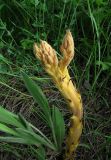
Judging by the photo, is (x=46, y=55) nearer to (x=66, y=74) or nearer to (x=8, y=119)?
(x=66, y=74)

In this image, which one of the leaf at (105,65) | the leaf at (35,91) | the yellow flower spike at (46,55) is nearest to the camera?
the yellow flower spike at (46,55)

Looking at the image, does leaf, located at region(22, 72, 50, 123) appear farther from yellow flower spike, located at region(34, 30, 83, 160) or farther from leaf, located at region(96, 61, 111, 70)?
leaf, located at region(96, 61, 111, 70)

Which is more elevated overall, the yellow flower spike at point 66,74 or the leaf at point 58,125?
the yellow flower spike at point 66,74

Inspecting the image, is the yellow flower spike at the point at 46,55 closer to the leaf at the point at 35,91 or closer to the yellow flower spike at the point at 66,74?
the yellow flower spike at the point at 66,74

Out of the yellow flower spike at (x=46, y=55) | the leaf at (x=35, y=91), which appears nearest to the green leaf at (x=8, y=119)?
the leaf at (x=35, y=91)

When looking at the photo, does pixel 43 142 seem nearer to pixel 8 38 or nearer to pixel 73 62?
pixel 73 62

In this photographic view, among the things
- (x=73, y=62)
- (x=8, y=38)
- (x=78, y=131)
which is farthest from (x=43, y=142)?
(x=8, y=38)
